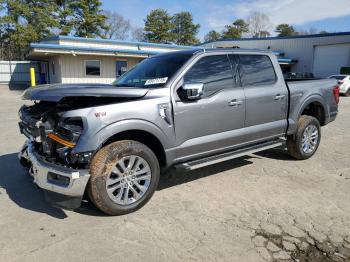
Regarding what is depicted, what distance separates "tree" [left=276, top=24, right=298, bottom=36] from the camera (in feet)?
249

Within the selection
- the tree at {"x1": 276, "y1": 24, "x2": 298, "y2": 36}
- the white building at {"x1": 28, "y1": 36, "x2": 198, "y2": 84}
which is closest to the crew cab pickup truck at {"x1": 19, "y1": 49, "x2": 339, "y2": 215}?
the white building at {"x1": 28, "y1": 36, "x2": 198, "y2": 84}

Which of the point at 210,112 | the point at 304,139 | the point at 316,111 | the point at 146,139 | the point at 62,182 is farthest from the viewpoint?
the point at 316,111

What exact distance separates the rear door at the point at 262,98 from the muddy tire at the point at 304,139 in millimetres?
432

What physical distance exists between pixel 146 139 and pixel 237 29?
67.1 metres

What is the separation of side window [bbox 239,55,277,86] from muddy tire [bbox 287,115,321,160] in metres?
1.07

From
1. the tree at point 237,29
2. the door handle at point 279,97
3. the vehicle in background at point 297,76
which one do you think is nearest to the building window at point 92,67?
the vehicle in background at point 297,76

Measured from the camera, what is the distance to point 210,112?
178 inches

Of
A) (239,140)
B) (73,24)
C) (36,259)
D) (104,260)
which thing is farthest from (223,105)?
(73,24)

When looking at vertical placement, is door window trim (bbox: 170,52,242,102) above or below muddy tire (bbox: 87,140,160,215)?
above

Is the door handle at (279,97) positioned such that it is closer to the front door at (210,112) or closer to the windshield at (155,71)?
the front door at (210,112)

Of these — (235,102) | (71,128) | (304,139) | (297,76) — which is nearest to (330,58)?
(297,76)

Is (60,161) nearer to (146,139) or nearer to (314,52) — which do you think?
(146,139)

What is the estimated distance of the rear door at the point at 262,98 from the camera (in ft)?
16.5

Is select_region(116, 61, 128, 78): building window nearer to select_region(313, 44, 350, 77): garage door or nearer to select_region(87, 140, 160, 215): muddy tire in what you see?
select_region(313, 44, 350, 77): garage door
